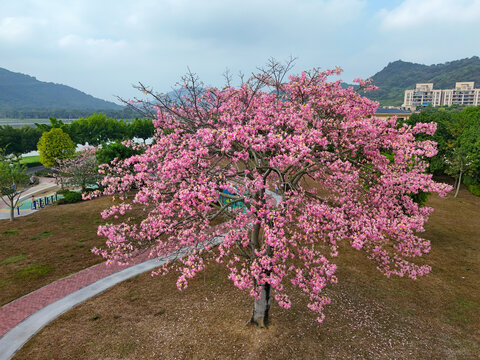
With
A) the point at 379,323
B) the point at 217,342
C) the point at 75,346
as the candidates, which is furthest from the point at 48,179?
the point at 379,323

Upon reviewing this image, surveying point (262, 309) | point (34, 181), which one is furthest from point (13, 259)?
point (34, 181)

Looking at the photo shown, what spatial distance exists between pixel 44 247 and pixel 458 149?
41447 mm

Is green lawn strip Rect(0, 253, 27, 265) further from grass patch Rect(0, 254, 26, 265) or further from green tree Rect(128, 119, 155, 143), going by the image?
green tree Rect(128, 119, 155, 143)

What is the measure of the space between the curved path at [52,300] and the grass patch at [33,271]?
1.49 meters

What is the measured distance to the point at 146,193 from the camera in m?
8.30

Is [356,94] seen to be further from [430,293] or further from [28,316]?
[28,316]

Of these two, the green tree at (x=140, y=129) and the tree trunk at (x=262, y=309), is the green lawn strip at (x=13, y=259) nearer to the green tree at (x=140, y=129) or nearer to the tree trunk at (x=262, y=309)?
the tree trunk at (x=262, y=309)

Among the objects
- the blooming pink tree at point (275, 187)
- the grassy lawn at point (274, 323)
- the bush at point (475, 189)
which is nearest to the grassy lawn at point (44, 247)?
the grassy lawn at point (274, 323)

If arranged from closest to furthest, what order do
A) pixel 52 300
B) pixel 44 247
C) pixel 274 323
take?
pixel 274 323 < pixel 52 300 < pixel 44 247

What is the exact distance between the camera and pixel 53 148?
4038 cm

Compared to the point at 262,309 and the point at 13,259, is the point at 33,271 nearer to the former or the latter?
the point at 13,259

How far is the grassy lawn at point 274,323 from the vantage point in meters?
9.59

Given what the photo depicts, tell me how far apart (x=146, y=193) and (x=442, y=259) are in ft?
59.3

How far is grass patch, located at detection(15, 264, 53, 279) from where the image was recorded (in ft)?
48.6
